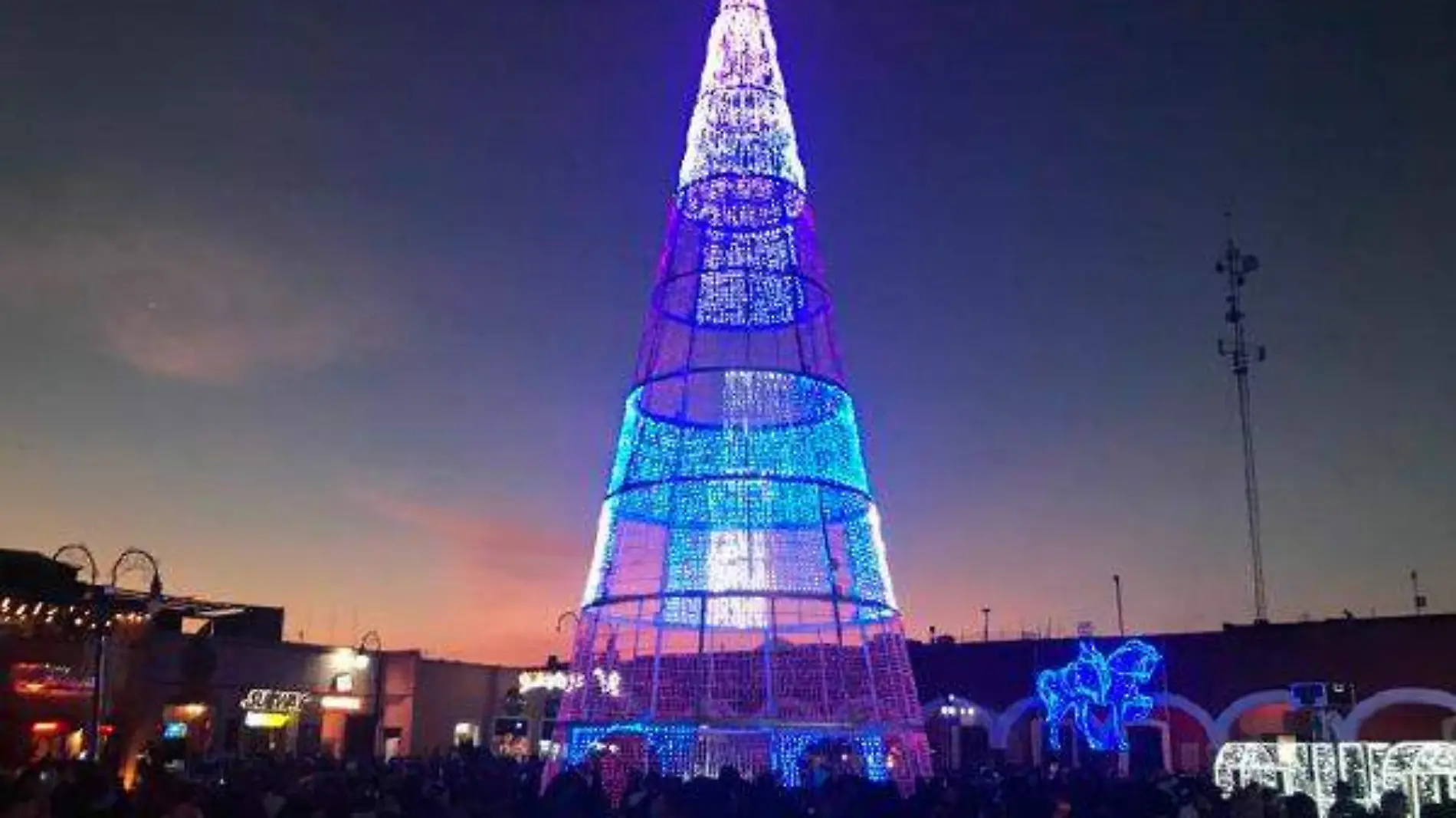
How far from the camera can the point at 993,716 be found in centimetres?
5025

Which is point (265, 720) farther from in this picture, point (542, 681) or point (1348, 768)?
point (1348, 768)

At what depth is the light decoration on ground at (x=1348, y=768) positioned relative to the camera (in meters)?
22.4

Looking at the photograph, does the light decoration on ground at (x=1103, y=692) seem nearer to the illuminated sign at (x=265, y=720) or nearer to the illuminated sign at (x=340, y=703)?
the illuminated sign at (x=265, y=720)

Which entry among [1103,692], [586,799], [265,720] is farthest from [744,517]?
[265,720]

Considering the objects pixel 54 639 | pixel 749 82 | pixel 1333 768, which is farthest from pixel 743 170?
pixel 54 639

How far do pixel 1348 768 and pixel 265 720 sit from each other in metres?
36.3

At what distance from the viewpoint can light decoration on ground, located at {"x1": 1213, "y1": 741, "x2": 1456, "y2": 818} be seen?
73.5 ft

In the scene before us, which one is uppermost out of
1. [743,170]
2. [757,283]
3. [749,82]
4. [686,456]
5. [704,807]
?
[749,82]

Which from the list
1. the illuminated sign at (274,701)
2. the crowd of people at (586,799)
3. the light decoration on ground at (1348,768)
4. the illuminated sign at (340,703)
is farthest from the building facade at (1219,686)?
the illuminated sign at (274,701)

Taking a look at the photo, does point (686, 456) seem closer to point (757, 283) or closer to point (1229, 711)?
point (757, 283)

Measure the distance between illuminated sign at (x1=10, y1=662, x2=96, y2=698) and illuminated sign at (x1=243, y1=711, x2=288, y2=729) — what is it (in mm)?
7863

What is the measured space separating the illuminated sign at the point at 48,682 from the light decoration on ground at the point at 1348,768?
2862 cm

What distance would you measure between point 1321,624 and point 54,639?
130 ft

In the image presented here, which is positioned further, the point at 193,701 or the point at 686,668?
Result: the point at 193,701
